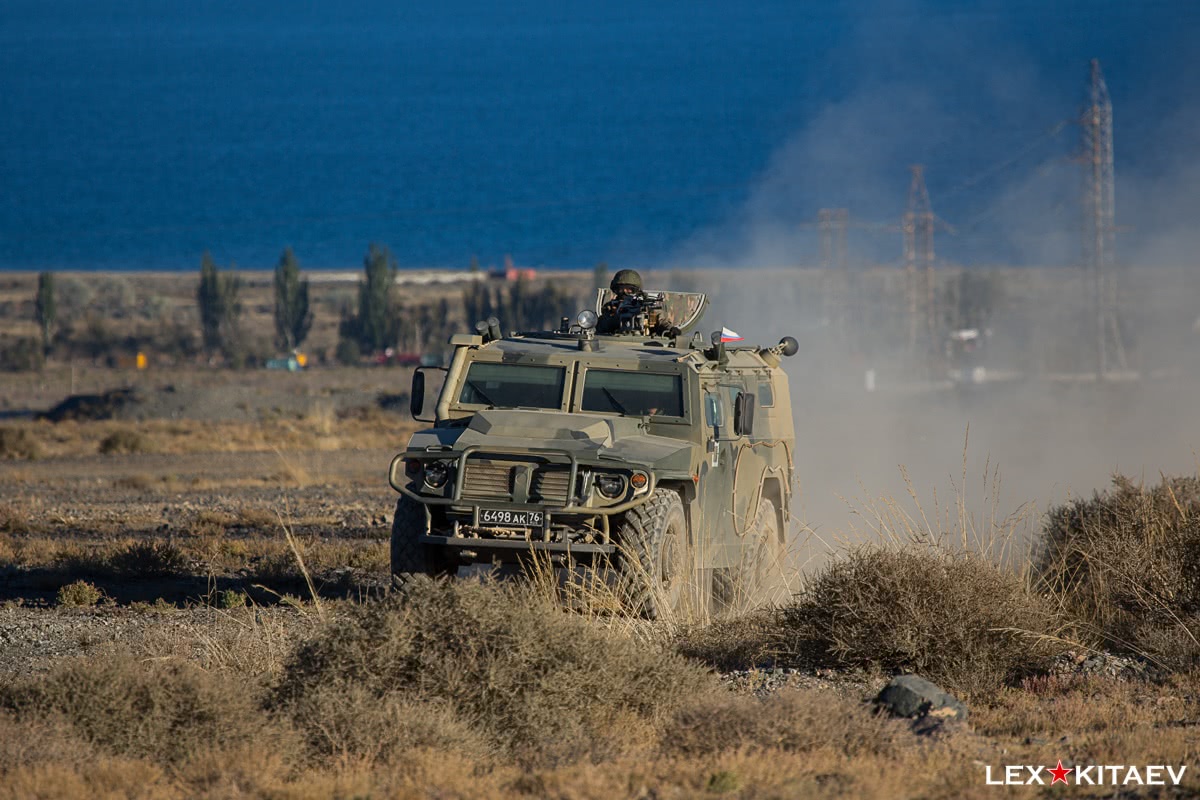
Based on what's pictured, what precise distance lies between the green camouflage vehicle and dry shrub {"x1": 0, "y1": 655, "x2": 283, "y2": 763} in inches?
103

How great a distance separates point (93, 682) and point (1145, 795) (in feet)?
16.8

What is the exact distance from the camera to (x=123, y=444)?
39.0 metres

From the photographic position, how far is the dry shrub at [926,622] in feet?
32.8

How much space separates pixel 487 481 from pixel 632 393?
6.33 feet

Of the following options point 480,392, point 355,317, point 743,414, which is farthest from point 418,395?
point 355,317

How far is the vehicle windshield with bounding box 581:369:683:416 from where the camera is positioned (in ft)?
41.4

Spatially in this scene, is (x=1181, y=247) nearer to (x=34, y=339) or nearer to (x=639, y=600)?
(x=34, y=339)

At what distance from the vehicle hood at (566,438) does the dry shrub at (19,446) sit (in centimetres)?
2733

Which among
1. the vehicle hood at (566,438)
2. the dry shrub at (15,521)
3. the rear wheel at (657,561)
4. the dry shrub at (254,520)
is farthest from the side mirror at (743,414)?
the dry shrub at (15,521)

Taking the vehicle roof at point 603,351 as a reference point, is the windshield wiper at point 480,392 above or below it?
below

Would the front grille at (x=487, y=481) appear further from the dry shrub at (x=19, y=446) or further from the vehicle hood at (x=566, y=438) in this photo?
the dry shrub at (x=19, y=446)

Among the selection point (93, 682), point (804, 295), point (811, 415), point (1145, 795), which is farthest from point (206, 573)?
point (804, 295)

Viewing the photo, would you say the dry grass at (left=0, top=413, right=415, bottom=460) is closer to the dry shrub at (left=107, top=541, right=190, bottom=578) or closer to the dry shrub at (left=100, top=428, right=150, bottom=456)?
the dry shrub at (left=100, top=428, right=150, bottom=456)

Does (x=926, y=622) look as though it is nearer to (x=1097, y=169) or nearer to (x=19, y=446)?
(x=19, y=446)
